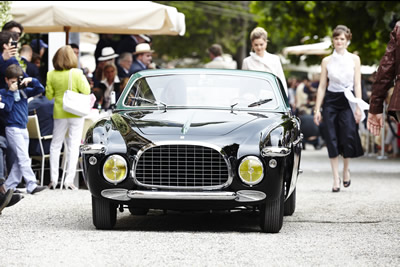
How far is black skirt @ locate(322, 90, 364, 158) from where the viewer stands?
513 inches

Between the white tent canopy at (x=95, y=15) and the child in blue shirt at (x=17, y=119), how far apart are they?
250cm

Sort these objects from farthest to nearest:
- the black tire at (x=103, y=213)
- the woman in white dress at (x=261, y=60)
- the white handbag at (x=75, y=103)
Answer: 1. the white handbag at (x=75, y=103)
2. the woman in white dress at (x=261, y=60)
3. the black tire at (x=103, y=213)

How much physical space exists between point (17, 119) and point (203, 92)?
10.3 feet

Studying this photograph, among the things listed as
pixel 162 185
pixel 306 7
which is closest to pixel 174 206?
pixel 162 185

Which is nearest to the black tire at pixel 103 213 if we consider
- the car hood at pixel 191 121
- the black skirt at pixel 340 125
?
the car hood at pixel 191 121

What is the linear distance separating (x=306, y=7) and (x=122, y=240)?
1544 centimetres

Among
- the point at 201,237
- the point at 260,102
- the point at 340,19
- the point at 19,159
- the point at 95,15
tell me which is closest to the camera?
the point at 201,237

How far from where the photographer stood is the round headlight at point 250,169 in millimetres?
8125

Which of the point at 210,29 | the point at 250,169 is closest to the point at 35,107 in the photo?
the point at 250,169

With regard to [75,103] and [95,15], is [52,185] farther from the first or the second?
[95,15]

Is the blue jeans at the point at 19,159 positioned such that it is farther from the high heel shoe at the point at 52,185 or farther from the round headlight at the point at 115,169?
the round headlight at the point at 115,169

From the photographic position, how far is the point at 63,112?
518 inches

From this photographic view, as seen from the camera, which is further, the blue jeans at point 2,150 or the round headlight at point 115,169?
the blue jeans at point 2,150

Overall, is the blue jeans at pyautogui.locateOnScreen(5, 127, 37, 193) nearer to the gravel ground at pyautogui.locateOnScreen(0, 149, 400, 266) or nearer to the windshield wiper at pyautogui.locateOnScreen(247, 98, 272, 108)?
the gravel ground at pyautogui.locateOnScreen(0, 149, 400, 266)
